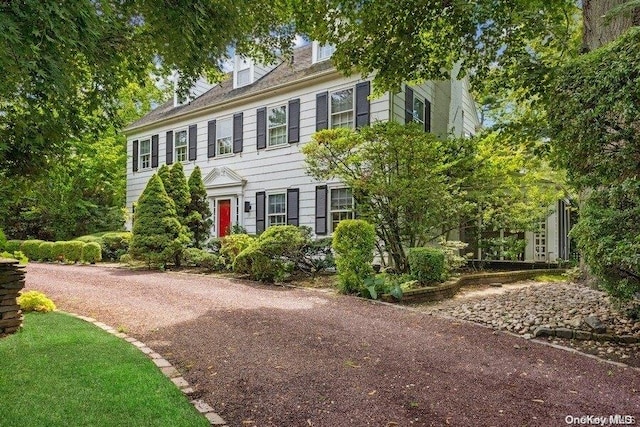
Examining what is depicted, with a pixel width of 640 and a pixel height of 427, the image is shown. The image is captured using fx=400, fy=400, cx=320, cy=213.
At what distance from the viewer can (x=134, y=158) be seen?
18.2 m

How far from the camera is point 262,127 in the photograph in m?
13.7

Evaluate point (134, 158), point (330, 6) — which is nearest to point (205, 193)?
point (134, 158)

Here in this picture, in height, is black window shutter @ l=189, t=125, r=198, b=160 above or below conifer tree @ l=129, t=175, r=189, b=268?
above

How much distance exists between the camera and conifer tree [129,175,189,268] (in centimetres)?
1160

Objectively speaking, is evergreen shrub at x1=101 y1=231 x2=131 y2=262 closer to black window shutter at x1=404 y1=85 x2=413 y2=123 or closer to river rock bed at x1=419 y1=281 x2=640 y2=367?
black window shutter at x1=404 y1=85 x2=413 y2=123

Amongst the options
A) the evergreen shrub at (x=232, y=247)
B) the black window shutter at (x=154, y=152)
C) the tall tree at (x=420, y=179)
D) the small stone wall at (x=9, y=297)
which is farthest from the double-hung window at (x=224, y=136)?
the small stone wall at (x=9, y=297)

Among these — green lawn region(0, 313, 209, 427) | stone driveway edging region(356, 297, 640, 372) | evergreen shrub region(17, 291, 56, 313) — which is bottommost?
stone driveway edging region(356, 297, 640, 372)

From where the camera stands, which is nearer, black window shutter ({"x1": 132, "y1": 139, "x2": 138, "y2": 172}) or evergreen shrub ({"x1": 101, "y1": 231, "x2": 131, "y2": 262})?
evergreen shrub ({"x1": 101, "y1": 231, "x2": 131, "y2": 262})

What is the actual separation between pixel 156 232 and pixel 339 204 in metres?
5.43

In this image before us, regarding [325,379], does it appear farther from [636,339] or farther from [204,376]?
[636,339]

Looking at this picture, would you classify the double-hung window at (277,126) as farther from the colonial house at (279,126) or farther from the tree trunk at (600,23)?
the tree trunk at (600,23)

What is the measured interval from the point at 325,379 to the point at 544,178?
1011cm

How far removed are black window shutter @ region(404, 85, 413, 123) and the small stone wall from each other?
9618 millimetres

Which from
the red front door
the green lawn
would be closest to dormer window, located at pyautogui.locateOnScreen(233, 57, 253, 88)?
the red front door
